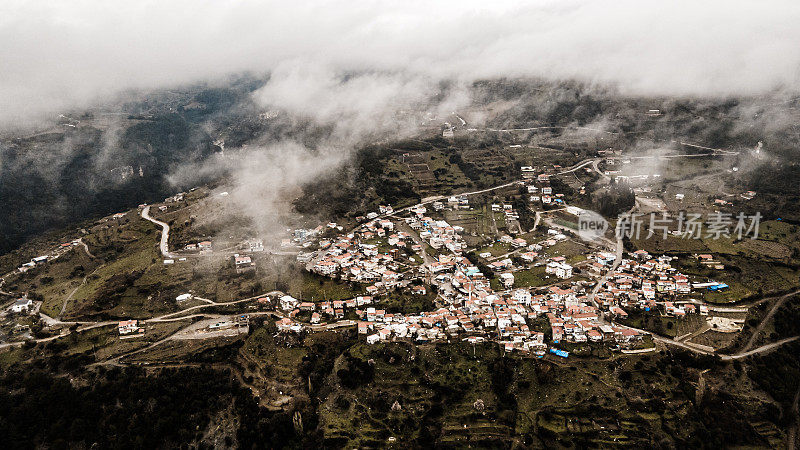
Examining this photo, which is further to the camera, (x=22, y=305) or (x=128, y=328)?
(x=22, y=305)

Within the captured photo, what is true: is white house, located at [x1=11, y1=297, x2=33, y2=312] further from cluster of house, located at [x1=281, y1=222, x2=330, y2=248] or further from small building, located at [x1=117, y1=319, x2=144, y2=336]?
cluster of house, located at [x1=281, y1=222, x2=330, y2=248]

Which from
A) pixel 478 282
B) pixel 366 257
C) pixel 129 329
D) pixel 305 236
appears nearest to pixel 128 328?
pixel 129 329

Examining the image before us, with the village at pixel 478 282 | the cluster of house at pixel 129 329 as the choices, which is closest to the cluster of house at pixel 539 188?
the village at pixel 478 282

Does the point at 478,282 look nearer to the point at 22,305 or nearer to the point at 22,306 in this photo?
the point at 22,306

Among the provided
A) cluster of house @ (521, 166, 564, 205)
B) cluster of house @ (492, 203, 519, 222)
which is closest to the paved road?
cluster of house @ (492, 203, 519, 222)

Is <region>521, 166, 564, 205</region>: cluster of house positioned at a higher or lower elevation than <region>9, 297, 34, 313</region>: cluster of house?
lower

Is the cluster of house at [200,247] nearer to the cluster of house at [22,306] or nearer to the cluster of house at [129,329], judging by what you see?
the cluster of house at [129,329]

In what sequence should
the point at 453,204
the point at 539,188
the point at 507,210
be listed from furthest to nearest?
1. the point at 539,188
2. the point at 453,204
3. the point at 507,210

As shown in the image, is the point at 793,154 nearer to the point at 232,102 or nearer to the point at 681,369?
the point at 681,369

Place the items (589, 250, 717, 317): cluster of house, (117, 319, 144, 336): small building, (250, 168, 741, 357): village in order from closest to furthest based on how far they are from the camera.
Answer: (250, 168, 741, 357): village < (117, 319, 144, 336): small building < (589, 250, 717, 317): cluster of house
